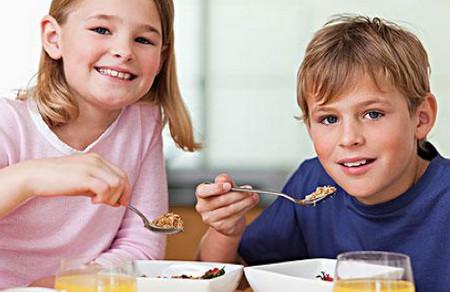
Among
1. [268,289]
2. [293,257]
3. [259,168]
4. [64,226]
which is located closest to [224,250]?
[293,257]

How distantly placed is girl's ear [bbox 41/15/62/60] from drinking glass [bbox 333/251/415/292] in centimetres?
96

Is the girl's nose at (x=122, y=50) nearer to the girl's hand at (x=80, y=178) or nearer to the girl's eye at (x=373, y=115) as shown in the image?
the girl's hand at (x=80, y=178)

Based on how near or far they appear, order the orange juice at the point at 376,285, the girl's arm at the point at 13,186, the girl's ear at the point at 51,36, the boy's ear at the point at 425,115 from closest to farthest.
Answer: the orange juice at the point at 376,285, the girl's arm at the point at 13,186, the boy's ear at the point at 425,115, the girl's ear at the point at 51,36

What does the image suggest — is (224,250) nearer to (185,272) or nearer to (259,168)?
(185,272)

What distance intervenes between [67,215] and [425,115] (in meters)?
0.79

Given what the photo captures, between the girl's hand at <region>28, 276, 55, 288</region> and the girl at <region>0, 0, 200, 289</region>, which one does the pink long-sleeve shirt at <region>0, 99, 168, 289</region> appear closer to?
the girl at <region>0, 0, 200, 289</region>

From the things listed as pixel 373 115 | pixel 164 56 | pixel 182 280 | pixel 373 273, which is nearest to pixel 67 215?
pixel 164 56

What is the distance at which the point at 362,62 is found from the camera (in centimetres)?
167

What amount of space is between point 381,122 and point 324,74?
0.15 metres

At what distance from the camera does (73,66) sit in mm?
1785

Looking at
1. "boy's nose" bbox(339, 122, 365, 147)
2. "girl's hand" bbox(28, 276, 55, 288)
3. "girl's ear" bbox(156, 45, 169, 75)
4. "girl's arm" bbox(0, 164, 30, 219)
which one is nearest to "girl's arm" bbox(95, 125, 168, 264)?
"girl's ear" bbox(156, 45, 169, 75)

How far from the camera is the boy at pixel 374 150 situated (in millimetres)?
1654

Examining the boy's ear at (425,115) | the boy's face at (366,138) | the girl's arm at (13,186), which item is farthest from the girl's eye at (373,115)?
the girl's arm at (13,186)

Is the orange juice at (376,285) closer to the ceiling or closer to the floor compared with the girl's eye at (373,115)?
closer to the floor
